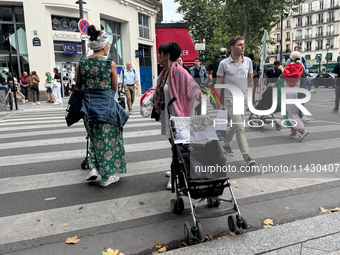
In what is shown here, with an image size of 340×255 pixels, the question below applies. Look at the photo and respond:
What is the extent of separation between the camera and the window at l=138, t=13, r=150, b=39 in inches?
987

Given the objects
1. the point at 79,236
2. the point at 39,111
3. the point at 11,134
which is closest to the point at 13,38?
the point at 39,111

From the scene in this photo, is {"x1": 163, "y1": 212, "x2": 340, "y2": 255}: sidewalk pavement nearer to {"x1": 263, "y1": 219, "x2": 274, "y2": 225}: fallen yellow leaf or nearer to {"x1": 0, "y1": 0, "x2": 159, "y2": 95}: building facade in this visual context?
{"x1": 263, "y1": 219, "x2": 274, "y2": 225}: fallen yellow leaf

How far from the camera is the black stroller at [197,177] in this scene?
2.60 meters

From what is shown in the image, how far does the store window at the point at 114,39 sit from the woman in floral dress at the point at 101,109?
1925 centimetres

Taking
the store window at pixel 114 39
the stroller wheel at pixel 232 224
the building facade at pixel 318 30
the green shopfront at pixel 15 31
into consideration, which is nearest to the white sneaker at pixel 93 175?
the stroller wheel at pixel 232 224

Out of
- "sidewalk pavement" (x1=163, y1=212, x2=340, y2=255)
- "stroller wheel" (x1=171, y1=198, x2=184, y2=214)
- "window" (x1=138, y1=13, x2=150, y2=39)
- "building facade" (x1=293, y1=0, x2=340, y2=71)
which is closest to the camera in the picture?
"sidewalk pavement" (x1=163, y1=212, x2=340, y2=255)

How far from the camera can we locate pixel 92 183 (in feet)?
13.4

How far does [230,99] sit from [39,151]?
386 cm

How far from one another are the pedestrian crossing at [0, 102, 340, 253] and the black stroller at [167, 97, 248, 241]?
579 millimetres

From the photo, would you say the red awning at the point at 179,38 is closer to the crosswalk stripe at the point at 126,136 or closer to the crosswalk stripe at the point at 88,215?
the crosswalk stripe at the point at 126,136

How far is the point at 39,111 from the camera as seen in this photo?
44.8ft

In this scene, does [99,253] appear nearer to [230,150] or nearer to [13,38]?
[230,150]

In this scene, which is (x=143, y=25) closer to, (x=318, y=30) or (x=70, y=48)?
(x=70, y=48)

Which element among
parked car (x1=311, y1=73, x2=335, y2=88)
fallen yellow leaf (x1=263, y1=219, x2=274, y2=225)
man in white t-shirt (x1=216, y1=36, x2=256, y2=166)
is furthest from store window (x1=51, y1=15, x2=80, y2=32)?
parked car (x1=311, y1=73, x2=335, y2=88)
